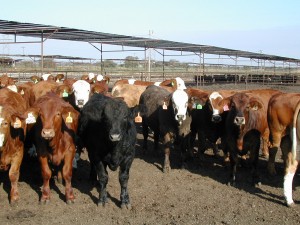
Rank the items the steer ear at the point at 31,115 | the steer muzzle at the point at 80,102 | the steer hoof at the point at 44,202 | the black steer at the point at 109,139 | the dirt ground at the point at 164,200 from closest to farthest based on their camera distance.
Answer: the dirt ground at the point at 164,200
the black steer at the point at 109,139
the steer ear at the point at 31,115
the steer hoof at the point at 44,202
the steer muzzle at the point at 80,102

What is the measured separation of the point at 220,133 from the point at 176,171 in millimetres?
1145

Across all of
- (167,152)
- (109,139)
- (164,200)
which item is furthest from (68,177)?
(167,152)

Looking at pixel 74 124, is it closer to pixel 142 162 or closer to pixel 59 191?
pixel 59 191

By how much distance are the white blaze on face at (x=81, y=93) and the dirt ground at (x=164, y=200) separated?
130cm

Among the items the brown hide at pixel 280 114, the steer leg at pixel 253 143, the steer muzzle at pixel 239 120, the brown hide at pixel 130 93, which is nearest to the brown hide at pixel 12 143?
the steer muzzle at pixel 239 120

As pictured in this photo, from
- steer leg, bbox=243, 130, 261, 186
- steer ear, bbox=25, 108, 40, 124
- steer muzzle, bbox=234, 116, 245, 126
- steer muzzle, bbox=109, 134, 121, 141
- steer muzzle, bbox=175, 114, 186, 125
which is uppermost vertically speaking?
steer ear, bbox=25, 108, 40, 124

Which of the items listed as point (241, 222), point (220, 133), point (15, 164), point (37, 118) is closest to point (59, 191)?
point (15, 164)

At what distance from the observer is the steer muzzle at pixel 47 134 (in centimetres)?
484

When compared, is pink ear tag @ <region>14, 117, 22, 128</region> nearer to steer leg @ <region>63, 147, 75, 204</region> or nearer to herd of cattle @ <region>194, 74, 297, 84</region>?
steer leg @ <region>63, 147, 75, 204</region>

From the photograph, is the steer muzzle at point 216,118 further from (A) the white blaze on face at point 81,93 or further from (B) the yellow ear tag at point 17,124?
(B) the yellow ear tag at point 17,124

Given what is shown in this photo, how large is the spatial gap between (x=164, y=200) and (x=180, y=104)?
2054mm

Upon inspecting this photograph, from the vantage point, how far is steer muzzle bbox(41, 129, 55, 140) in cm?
484

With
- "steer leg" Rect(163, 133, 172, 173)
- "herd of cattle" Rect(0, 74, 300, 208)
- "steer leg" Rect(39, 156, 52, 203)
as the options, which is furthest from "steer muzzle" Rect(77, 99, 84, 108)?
"steer leg" Rect(39, 156, 52, 203)

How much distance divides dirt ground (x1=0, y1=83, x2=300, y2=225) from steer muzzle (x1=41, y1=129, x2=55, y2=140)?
1.02 metres
